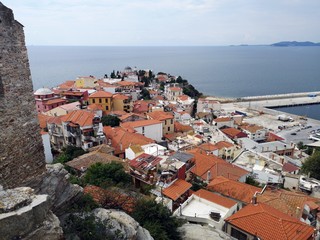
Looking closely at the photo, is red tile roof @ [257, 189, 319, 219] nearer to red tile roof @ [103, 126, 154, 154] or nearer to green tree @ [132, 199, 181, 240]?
green tree @ [132, 199, 181, 240]

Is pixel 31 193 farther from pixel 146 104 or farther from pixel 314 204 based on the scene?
pixel 146 104

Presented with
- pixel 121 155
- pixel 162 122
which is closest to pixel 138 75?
pixel 162 122

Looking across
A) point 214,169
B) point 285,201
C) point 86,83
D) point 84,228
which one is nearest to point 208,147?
point 214,169

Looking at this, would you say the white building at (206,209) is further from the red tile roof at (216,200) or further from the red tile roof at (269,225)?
the red tile roof at (269,225)

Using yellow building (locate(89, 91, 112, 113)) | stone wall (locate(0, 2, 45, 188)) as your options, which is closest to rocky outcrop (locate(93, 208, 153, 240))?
stone wall (locate(0, 2, 45, 188))

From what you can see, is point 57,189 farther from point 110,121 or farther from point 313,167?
point 110,121
